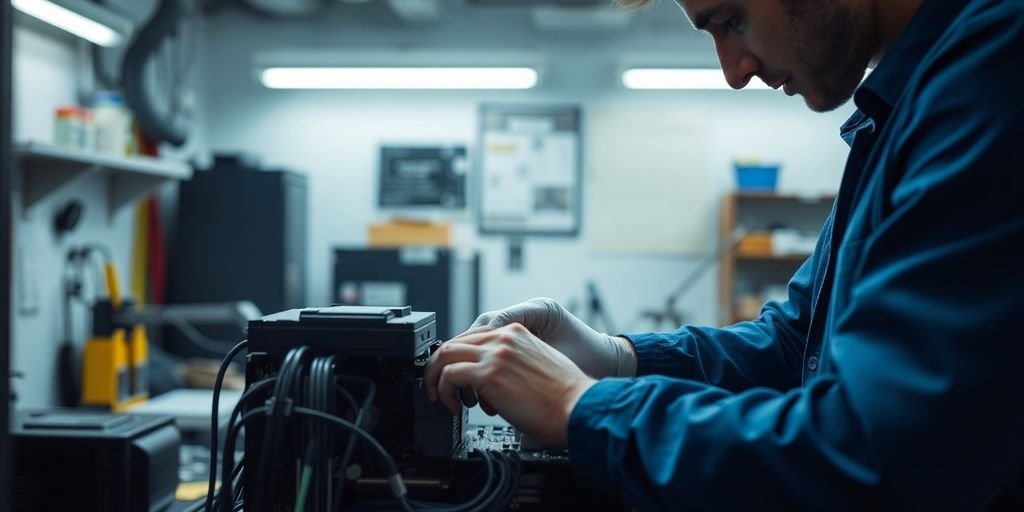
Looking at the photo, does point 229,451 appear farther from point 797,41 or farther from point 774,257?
point 774,257

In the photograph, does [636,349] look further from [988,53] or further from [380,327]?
[988,53]

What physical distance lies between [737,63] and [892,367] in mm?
480

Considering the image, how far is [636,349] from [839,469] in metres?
0.52

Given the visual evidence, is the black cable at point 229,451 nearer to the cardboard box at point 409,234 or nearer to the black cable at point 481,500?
the black cable at point 481,500

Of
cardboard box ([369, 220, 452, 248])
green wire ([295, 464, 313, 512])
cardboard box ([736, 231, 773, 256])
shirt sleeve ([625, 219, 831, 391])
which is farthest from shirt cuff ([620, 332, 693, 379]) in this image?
cardboard box ([736, 231, 773, 256])

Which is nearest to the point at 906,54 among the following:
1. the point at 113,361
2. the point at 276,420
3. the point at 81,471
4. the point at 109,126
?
the point at 276,420

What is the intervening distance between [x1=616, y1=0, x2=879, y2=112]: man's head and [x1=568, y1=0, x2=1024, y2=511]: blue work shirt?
16 centimetres

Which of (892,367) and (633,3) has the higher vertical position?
(633,3)

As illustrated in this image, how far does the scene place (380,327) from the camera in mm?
812

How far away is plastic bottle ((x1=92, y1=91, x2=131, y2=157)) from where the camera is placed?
3.05 meters

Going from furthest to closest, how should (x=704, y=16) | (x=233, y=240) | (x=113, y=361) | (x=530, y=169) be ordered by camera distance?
(x=530, y=169) → (x=233, y=240) → (x=113, y=361) → (x=704, y=16)

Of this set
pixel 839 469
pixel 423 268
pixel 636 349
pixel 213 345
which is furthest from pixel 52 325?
pixel 839 469

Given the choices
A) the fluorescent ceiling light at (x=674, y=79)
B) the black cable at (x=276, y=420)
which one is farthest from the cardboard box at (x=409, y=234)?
the black cable at (x=276, y=420)

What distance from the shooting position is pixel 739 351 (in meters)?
1.15
